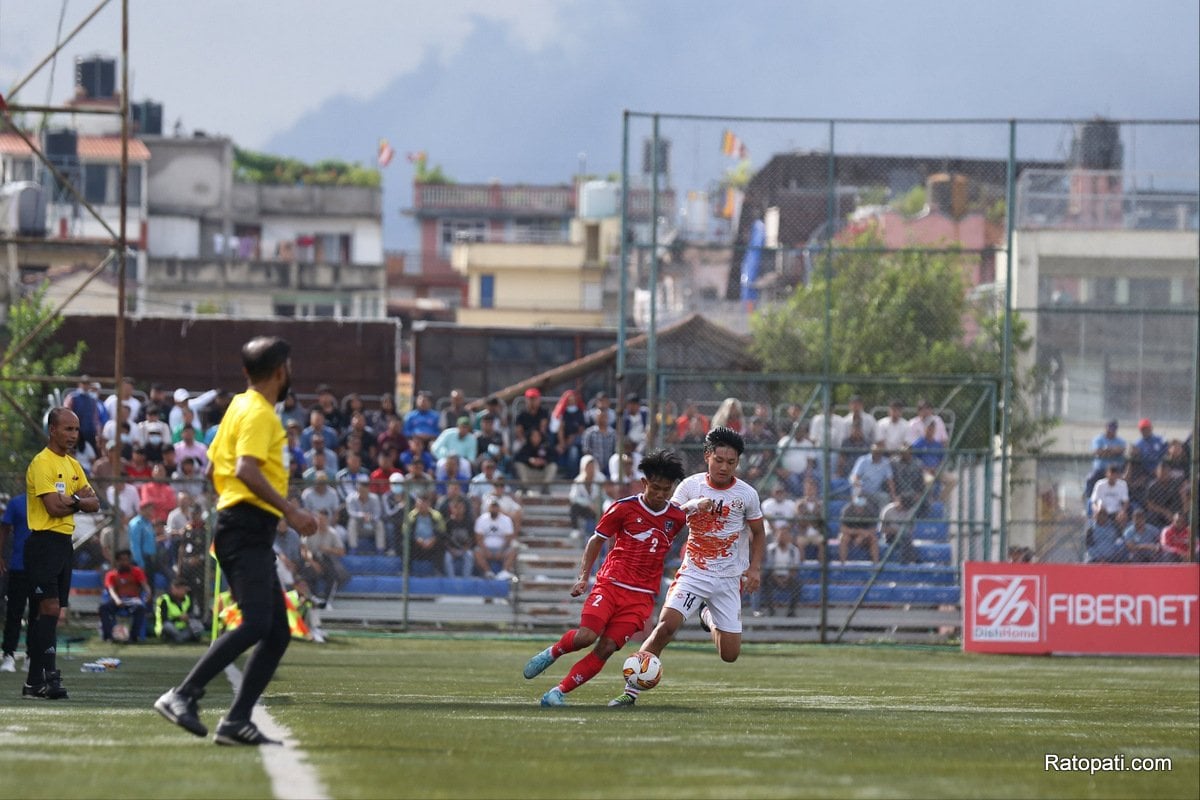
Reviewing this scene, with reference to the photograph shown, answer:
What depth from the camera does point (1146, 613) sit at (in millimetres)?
21234

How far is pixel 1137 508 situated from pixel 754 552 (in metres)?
11.8

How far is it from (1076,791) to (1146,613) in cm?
1488

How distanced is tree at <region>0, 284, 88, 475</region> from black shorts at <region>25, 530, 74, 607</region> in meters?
12.7

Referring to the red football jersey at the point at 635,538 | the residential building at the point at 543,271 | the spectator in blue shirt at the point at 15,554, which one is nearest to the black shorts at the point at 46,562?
the spectator in blue shirt at the point at 15,554

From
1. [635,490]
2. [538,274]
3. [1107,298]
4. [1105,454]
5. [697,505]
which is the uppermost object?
[538,274]

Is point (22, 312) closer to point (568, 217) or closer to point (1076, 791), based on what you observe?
point (1076, 791)

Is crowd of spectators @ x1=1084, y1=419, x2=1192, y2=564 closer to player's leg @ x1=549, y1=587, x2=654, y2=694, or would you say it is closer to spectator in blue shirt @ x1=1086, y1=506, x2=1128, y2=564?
spectator in blue shirt @ x1=1086, y1=506, x2=1128, y2=564

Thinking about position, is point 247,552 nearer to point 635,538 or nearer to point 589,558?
point 589,558

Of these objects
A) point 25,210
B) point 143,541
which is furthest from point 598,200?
point 143,541

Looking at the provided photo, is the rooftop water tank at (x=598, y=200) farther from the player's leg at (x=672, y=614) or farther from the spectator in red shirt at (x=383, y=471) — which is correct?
the player's leg at (x=672, y=614)

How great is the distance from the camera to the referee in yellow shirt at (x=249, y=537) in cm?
774

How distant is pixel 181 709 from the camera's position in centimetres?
777

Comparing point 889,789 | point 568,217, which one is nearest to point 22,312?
point 889,789

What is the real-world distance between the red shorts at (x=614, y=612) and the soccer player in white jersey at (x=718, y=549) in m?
0.30
